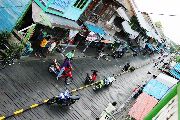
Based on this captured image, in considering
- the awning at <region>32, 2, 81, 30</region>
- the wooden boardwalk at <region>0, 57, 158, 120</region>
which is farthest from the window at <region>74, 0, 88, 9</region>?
the wooden boardwalk at <region>0, 57, 158, 120</region>

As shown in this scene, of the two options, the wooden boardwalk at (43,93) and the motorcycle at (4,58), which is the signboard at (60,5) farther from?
the motorcycle at (4,58)

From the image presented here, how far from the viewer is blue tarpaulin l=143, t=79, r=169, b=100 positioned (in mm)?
25350

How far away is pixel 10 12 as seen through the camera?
21344 mm

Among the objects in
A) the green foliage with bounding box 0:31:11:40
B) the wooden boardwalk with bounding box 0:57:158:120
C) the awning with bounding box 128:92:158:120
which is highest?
the awning with bounding box 128:92:158:120

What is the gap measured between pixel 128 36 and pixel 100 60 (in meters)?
16.6

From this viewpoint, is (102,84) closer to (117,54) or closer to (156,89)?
(156,89)

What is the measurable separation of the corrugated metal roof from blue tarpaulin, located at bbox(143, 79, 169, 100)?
12828mm

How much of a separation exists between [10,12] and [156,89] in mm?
14336

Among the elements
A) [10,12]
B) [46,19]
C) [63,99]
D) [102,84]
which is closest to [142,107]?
[102,84]

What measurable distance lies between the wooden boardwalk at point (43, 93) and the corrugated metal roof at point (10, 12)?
3080 millimetres

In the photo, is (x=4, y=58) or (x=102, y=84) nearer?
(x=4, y=58)

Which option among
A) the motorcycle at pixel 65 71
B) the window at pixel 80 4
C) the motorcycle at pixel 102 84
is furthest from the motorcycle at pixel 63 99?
the window at pixel 80 4

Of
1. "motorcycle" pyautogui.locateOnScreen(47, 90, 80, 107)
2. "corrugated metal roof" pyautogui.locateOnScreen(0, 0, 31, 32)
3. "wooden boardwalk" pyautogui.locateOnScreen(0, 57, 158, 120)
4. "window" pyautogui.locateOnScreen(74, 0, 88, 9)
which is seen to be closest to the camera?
"wooden boardwalk" pyautogui.locateOnScreen(0, 57, 158, 120)

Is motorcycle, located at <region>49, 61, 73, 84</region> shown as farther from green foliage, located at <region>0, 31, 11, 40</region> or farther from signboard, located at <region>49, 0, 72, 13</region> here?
signboard, located at <region>49, 0, 72, 13</region>
